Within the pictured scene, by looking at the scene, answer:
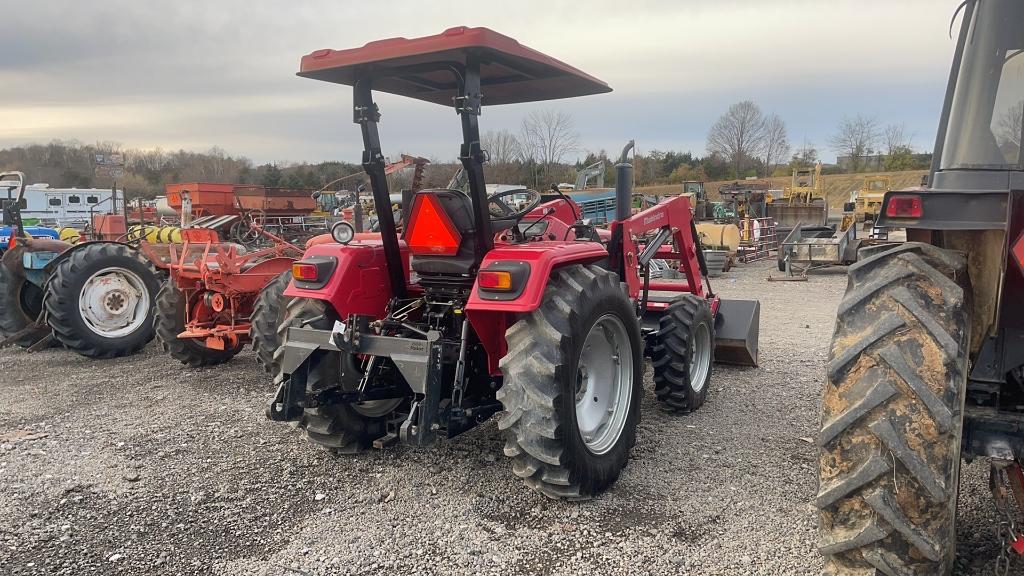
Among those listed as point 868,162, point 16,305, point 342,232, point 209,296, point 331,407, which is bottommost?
point 16,305

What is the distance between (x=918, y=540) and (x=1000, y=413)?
2.92ft

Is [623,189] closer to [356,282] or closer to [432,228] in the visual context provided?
[432,228]

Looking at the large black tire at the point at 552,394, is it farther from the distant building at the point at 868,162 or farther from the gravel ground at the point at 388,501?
the distant building at the point at 868,162

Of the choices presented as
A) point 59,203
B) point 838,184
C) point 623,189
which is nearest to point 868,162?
point 838,184

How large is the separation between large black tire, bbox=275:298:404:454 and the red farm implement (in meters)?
2.57

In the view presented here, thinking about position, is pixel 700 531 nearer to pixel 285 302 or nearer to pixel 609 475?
pixel 609 475

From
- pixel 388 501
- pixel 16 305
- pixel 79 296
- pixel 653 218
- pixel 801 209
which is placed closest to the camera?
pixel 388 501

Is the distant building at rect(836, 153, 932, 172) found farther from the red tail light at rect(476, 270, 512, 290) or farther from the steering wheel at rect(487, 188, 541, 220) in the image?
the red tail light at rect(476, 270, 512, 290)

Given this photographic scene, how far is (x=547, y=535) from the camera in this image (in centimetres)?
333

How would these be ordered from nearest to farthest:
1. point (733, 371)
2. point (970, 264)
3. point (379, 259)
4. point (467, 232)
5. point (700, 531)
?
point (970, 264)
point (700, 531)
point (467, 232)
point (379, 259)
point (733, 371)

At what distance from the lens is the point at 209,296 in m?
6.77

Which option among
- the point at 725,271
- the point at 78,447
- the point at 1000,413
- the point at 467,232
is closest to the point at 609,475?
the point at 467,232

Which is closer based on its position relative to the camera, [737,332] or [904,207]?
[904,207]

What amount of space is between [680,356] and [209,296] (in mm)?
4725
